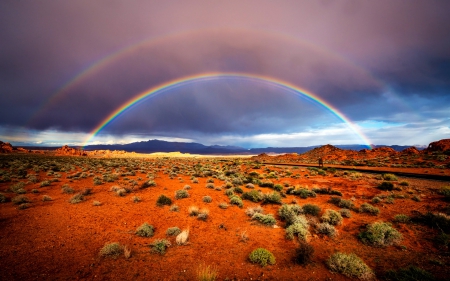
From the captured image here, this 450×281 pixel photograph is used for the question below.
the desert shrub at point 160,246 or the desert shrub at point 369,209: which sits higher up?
the desert shrub at point 369,209

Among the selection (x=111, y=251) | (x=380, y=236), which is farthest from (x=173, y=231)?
(x=380, y=236)

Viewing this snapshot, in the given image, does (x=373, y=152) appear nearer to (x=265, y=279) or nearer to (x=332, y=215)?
(x=332, y=215)

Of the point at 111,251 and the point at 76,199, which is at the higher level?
the point at 76,199

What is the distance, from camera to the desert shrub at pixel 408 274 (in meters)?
5.24

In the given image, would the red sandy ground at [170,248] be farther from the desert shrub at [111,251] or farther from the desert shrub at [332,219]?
the desert shrub at [332,219]

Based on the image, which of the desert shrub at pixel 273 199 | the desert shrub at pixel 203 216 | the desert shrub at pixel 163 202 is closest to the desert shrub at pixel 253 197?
the desert shrub at pixel 273 199

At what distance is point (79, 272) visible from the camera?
579 centimetres

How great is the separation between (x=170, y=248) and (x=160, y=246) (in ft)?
1.50

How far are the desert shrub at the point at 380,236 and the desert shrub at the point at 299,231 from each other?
2.15 metres

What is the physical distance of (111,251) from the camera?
6.77 m

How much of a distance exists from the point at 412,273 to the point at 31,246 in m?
12.6

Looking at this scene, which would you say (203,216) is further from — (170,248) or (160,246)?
(160,246)

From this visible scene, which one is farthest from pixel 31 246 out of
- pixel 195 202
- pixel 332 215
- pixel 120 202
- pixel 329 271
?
pixel 332 215

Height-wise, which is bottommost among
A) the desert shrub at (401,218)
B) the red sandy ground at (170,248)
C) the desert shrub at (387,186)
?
the red sandy ground at (170,248)
